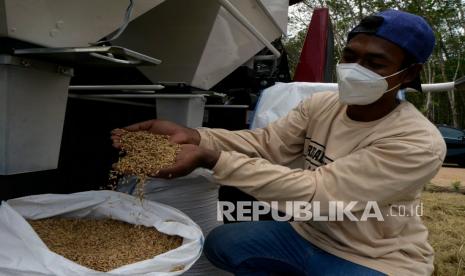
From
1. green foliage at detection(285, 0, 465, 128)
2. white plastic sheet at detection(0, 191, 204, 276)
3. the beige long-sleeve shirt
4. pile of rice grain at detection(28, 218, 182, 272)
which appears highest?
green foliage at detection(285, 0, 465, 128)

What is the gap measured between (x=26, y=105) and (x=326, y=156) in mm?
1112

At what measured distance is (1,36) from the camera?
1458 mm

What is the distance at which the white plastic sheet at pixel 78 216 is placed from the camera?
4.24 ft

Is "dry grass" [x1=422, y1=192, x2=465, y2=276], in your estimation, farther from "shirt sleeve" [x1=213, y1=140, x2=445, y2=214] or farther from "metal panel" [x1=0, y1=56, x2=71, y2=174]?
"metal panel" [x1=0, y1=56, x2=71, y2=174]

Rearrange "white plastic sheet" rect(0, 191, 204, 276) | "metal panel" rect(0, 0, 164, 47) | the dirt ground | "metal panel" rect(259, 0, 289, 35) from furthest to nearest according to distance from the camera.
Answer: the dirt ground, "metal panel" rect(259, 0, 289, 35), "metal panel" rect(0, 0, 164, 47), "white plastic sheet" rect(0, 191, 204, 276)

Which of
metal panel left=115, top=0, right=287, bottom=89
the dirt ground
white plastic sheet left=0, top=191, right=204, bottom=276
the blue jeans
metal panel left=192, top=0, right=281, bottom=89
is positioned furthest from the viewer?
the dirt ground

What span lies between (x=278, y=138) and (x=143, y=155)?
0.71m

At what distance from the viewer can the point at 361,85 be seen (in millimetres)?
1823

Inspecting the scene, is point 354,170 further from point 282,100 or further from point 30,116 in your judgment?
point 282,100

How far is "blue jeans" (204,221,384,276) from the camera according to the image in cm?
189

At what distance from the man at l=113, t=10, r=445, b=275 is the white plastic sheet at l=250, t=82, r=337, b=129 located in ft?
3.14

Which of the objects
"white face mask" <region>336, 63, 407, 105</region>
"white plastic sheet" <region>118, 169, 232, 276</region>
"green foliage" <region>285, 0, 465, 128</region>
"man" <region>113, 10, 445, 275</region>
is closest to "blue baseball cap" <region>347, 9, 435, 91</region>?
"man" <region>113, 10, 445, 275</region>

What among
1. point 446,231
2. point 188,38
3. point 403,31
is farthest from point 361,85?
point 446,231

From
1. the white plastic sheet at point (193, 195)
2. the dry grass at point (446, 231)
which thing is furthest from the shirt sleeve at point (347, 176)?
the dry grass at point (446, 231)
